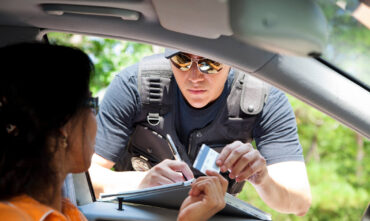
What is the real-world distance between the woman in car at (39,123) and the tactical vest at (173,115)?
133 cm

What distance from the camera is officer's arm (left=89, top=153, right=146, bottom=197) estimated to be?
2.57 metres

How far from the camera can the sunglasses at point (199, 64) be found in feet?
8.41

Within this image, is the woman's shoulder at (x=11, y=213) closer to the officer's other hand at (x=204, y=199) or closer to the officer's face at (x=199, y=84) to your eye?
the officer's other hand at (x=204, y=199)

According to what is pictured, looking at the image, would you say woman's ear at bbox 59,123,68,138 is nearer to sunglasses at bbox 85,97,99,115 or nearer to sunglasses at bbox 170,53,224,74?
sunglasses at bbox 85,97,99,115

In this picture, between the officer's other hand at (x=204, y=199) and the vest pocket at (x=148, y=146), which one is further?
the vest pocket at (x=148, y=146)

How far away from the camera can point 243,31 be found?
1.21 m

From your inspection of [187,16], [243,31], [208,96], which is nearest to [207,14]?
[187,16]

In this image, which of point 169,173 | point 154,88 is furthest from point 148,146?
point 169,173

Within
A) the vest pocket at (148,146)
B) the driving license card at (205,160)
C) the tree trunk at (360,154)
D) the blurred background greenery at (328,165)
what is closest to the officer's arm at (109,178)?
the vest pocket at (148,146)

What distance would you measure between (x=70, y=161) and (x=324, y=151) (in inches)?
336

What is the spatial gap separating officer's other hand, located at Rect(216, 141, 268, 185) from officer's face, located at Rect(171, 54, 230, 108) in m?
0.62

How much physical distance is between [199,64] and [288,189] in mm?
680

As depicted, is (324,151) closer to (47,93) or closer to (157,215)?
(157,215)

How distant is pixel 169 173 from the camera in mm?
2180
